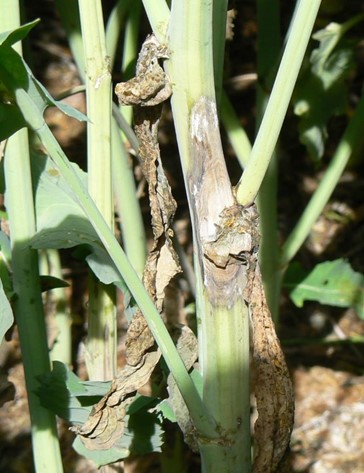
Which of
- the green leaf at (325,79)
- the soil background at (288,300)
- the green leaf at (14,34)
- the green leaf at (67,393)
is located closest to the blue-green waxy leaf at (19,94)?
the green leaf at (14,34)

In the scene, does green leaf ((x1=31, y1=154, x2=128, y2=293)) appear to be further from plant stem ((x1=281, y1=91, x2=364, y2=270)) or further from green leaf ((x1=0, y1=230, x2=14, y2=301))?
plant stem ((x1=281, y1=91, x2=364, y2=270))

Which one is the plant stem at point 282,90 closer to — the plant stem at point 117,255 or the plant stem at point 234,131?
the plant stem at point 117,255

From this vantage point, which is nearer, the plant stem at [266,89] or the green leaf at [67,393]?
the green leaf at [67,393]

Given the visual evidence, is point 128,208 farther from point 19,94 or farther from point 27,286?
point 19,94

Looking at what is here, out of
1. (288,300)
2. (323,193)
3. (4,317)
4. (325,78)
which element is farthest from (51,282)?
(288,300)

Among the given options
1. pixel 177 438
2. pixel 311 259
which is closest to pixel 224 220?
pixel 177 438

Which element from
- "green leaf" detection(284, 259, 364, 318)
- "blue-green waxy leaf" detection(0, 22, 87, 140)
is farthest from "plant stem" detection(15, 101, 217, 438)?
"green leaf" detection(284, 259, 364, 318)
